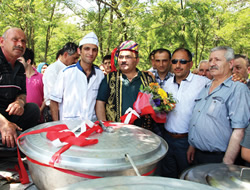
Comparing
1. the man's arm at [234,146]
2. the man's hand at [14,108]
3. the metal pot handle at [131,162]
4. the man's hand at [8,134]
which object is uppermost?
the man's hand at [14,108]

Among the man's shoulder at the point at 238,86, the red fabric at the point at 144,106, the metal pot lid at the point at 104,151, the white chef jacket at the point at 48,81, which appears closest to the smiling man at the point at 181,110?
the man's shoulder at the point at 238,86

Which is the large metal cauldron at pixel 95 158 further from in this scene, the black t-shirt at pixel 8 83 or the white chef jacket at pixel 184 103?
the white chef jacket at pixel 184 103

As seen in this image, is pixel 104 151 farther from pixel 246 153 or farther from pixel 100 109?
pixel 100 109

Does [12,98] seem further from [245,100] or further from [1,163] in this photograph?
[245,100]

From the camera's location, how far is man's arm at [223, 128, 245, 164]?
2326mm

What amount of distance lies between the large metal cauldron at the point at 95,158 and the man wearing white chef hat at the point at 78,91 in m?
1.40

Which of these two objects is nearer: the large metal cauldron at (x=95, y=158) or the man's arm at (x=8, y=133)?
the large metal cauldron at (x=95, y=158)

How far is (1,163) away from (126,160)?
1.66m

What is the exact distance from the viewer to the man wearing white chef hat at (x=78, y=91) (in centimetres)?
309

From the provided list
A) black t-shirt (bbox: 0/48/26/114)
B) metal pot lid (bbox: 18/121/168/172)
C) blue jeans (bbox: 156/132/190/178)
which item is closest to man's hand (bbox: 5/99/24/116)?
black t-shirt (bbox: 0/48/26/114)

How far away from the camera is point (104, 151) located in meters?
1.41

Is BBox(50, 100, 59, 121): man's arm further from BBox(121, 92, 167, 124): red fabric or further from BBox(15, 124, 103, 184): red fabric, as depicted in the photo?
BBox(15, 124, 103, 184): red fabric

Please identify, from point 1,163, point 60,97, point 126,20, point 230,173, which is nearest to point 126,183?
point 230,173

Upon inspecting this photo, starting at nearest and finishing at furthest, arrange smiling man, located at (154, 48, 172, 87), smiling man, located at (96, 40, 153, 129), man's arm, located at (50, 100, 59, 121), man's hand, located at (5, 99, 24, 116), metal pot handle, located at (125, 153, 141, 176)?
metal pot handle, located at (125, 153, 141, 176) < man's hand, located at (5, 99, 24, 116) < smiling man, located at (96, 40, 153, 129) < man's arm, located at (50, 100, 59, 121) < smiling man, located at (154, 48, 172, 87)
